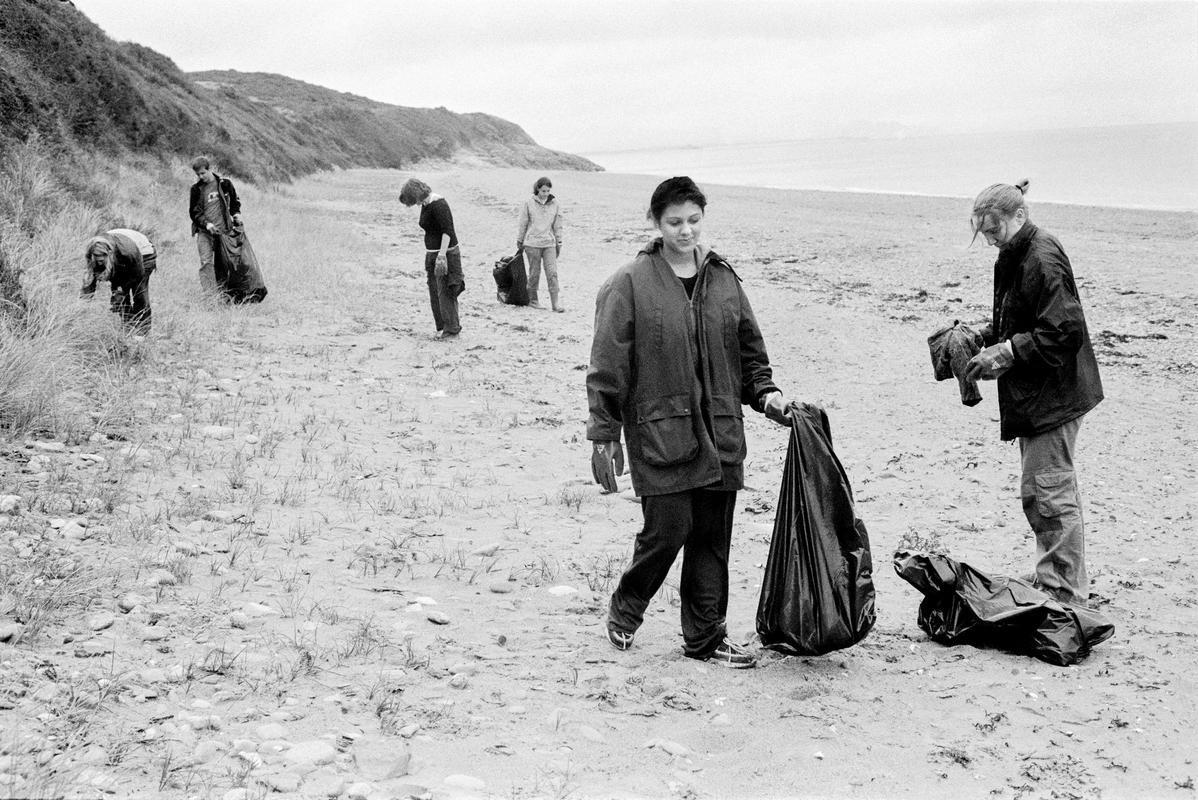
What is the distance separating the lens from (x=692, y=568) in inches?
166

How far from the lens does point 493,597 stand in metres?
4.84

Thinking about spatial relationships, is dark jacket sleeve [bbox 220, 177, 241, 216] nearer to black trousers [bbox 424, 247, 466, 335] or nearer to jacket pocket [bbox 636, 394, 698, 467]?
black trousers [bbox 424, 247, 466, 335]

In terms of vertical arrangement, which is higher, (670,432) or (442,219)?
(442,219)

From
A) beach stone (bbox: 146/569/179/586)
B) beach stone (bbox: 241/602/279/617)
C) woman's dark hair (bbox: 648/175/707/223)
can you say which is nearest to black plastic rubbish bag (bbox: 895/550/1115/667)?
woman's dark hair (bbox: 648/175/707/223)

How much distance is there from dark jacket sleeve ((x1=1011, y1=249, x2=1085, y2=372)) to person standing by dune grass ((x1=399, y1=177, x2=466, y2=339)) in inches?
277

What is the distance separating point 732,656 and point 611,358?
1.32 m

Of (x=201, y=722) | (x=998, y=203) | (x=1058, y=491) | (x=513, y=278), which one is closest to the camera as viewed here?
(x=201, y=722)

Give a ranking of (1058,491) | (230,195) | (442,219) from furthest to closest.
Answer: (230,195), (442,219), (1058,491)

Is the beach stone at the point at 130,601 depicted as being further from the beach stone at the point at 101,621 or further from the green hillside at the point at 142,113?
the green hillside at the point at 142,113

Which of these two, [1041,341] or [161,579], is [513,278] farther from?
[1041,341]

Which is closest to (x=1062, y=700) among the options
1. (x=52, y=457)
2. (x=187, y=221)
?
(x=52, y=457)

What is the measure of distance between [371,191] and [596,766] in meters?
35.6

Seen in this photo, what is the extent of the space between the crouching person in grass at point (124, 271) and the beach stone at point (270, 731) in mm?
5840

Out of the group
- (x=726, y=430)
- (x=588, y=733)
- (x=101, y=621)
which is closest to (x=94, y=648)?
(x=101, y=621)
